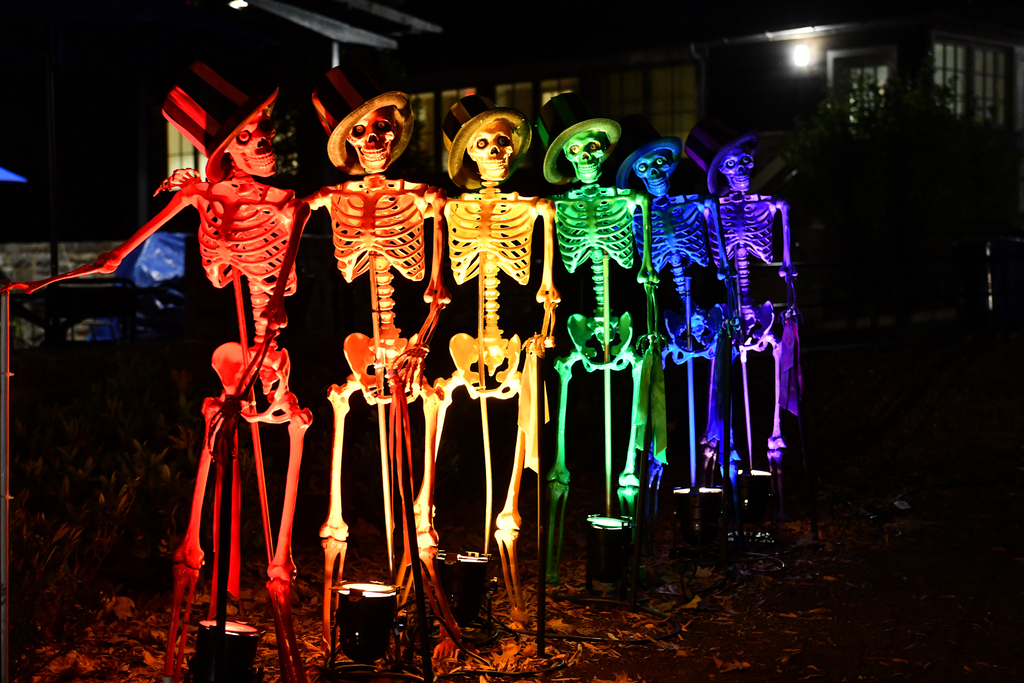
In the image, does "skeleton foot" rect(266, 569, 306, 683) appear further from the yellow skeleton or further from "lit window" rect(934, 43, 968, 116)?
"lit window" rect(934, 43, 968, 116)

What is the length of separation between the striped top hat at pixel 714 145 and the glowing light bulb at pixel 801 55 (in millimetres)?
14149

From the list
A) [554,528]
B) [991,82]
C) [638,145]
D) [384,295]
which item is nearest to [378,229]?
[384,295]

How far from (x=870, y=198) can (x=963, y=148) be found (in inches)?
62.1

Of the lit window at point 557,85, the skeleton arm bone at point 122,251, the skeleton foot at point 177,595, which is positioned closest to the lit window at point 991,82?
the lit window at point 557,85

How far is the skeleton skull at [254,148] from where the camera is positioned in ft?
11.3

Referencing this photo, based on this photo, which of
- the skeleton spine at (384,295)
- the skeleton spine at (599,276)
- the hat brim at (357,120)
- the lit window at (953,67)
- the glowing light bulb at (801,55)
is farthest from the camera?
the glowing light bulb at (801,55)

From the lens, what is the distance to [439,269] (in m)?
3.86

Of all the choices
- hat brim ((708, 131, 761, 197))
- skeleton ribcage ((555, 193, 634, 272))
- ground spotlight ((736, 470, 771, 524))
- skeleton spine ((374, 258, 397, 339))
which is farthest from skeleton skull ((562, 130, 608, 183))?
ground spotlight ((736, 470, 771, 524))

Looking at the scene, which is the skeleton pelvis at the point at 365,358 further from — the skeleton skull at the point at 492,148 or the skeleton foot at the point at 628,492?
the skeleton foot at the point at 628,492

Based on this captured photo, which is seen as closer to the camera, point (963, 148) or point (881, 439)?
point (881, 439)

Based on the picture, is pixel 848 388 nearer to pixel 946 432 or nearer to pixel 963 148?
pixel 946 432

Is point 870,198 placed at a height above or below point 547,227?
above

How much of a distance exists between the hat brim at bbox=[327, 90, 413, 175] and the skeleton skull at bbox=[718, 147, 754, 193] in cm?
219

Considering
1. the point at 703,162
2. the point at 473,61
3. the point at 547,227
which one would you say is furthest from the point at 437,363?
the point at 473,61
